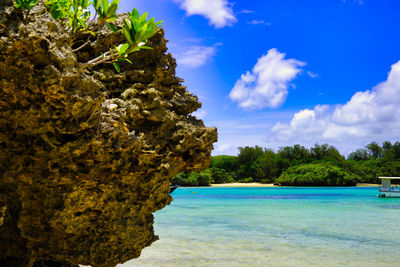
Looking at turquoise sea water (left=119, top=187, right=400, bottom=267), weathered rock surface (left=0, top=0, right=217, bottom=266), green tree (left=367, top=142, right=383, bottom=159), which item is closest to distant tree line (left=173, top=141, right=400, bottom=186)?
green tree (left=367, top=142, right=383, bottom=159)

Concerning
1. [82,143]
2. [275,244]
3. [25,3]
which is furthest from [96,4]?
[275,244]

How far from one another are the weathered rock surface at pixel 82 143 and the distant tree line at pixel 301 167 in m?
54.2

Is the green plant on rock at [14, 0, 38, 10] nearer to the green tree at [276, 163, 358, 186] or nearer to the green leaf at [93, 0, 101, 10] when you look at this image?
the green leaf at [93, 0, 101, 10]

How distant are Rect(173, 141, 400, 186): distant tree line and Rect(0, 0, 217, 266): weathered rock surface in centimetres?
5419

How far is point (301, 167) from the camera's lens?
58.0 meters

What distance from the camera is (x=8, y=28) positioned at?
1.88 meters

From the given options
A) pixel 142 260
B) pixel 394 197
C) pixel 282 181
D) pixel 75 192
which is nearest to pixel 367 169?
pixel 282 181

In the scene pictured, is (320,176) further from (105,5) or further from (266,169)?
(105,5)

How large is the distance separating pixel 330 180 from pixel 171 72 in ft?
188

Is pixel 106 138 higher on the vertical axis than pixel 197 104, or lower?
lower

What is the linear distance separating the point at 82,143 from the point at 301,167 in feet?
195

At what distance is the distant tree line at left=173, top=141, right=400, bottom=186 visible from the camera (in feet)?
182

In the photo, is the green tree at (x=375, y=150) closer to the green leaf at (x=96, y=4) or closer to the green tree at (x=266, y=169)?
the green tree at (x=266, y=169)

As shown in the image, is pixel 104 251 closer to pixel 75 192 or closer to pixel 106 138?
pixel 75 192
